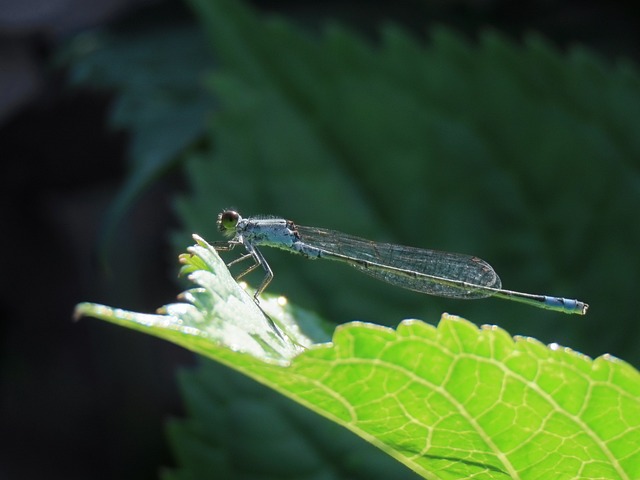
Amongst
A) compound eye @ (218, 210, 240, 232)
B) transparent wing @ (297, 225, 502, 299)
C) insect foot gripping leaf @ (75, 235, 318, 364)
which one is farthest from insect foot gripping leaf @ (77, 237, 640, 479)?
compound eye @ (218, 210, 240, 232)

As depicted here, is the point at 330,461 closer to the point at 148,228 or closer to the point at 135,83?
the point at 135,83

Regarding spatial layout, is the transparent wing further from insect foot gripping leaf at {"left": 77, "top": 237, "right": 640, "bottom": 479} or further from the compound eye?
insect foot gripping leaf at {"left": 77, "top": 237, "right": 640, "bottom": 479}

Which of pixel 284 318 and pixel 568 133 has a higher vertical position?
pixel 568 133

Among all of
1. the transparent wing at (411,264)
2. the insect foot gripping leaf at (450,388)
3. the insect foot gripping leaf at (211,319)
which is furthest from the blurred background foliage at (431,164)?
the insect foot gripping leaf at (450,388)

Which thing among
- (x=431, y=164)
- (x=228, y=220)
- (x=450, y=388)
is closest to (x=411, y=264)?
(x=431, y=164)

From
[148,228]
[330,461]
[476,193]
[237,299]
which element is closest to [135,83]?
[148,228]

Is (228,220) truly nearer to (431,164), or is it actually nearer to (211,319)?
(431,164)
